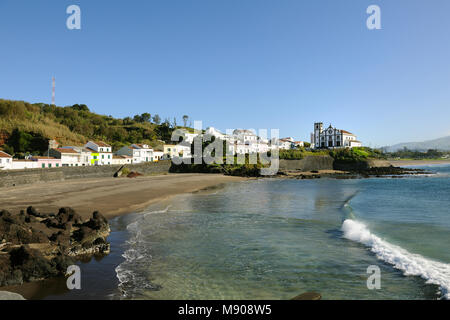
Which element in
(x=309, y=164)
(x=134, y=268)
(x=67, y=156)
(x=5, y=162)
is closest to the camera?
(x=134, y=268)

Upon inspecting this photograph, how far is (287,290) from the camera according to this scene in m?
8.41

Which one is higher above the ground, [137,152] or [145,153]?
[137,152]

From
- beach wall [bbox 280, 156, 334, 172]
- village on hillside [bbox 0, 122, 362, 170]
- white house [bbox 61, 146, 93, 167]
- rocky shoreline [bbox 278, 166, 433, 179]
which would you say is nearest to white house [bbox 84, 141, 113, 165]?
village on hillside [bbox 0, 122, 362, 170]

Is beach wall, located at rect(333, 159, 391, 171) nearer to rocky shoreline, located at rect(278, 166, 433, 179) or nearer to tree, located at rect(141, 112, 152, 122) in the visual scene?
rocky shoreline, located at rect(278, 166, 433, 179)

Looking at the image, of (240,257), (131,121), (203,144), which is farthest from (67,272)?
(131,121)

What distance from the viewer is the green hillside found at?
64.7 meters

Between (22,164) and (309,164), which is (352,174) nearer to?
(309,164)

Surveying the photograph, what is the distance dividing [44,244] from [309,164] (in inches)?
2978

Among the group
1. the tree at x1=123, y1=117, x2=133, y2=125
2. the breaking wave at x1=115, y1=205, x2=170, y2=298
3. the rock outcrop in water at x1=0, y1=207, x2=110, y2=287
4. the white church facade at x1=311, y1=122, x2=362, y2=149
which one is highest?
the tree at x1=123, y1=117, x2=133, y2=125

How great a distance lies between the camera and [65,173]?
44281 millimetres

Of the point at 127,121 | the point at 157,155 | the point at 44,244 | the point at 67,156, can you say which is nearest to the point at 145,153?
the point at 157,155

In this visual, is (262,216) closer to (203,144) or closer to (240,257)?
(240,257)

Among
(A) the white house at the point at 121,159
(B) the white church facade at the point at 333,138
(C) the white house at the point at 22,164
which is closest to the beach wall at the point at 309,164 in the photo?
(B) the white church facade at the point at 333,138

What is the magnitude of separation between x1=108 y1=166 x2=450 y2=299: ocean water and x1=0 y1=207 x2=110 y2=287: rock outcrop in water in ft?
3.66
